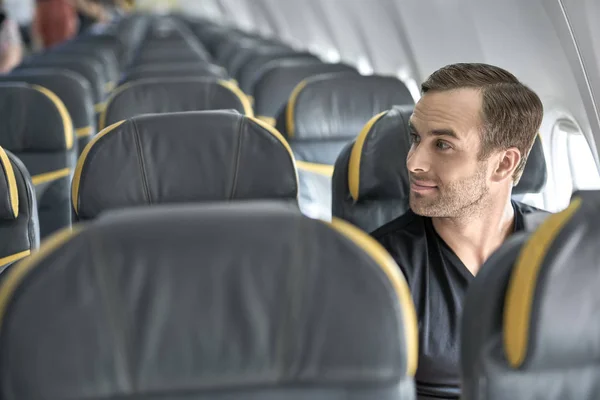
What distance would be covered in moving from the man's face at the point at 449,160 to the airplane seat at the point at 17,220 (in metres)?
1.28

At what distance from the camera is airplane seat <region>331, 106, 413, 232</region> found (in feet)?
9.87

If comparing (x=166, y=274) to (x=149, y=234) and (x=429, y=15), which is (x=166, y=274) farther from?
(x=429, y=15)

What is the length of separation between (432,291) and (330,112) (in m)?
2.10

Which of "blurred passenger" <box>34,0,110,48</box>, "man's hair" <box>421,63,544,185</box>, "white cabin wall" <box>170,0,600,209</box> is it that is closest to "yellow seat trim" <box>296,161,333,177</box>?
"white cabin wall" <box>170,0,600,209</box>

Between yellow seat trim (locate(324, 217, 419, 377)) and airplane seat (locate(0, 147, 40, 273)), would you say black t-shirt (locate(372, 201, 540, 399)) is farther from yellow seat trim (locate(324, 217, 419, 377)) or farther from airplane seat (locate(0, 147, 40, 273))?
airplane seat (locate(0, 147, 40, 273))

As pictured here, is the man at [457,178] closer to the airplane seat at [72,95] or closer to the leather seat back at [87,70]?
the airplane seat at [72,95]

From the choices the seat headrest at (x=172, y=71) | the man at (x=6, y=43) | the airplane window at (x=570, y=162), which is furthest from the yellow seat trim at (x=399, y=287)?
the man at (x=6, y=43)

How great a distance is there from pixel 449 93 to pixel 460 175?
20 cm

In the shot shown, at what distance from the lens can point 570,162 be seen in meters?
4.25

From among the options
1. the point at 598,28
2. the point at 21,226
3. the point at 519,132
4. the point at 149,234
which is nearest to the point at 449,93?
the point at 519,132

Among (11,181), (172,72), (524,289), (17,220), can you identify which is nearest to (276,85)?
(172,72)

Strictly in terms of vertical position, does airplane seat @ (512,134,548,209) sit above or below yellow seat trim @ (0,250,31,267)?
below

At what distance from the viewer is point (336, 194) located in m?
3.17

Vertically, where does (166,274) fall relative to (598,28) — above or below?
above
